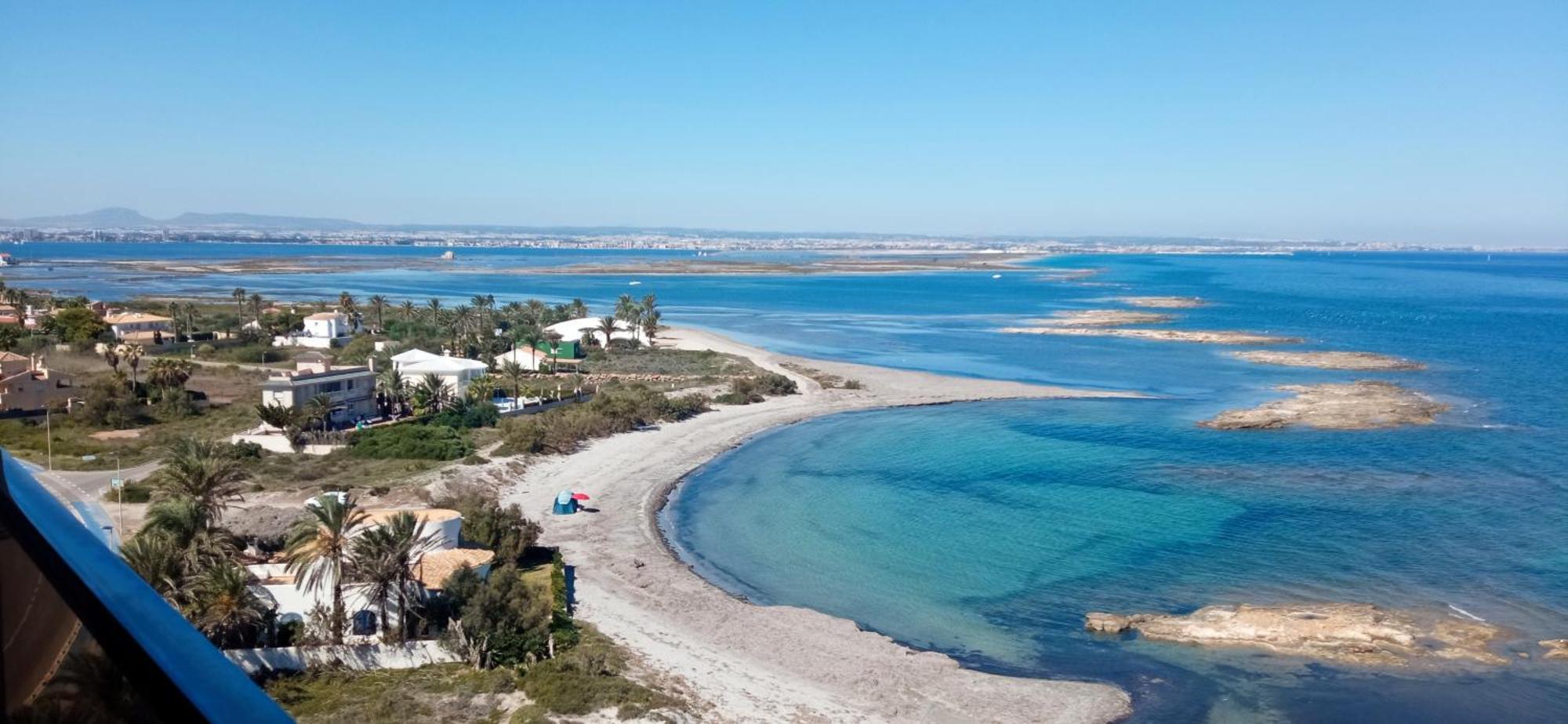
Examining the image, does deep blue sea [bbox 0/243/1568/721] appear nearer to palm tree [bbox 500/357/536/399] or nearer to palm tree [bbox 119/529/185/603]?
palm tree [bbox 500/357/536/399]

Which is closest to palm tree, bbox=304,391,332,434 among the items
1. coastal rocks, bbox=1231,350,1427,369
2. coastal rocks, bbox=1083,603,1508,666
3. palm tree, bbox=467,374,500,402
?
palm tree, bbox=467,374,500,402

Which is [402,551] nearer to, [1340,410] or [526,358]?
[526,358]

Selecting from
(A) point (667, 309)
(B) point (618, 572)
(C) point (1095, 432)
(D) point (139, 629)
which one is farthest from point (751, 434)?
(A) point (667, 309)

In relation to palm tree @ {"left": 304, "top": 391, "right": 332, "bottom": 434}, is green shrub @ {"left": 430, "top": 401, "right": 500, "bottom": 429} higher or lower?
lower

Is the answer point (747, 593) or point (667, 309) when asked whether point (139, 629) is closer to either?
point (747, 593)

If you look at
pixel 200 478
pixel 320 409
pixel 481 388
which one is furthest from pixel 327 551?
pixel 481 388

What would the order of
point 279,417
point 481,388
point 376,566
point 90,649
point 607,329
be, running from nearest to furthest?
1. point 90,649
2. point 376,566
3. point 279,417
4. point 481,388
5. point 607,329
